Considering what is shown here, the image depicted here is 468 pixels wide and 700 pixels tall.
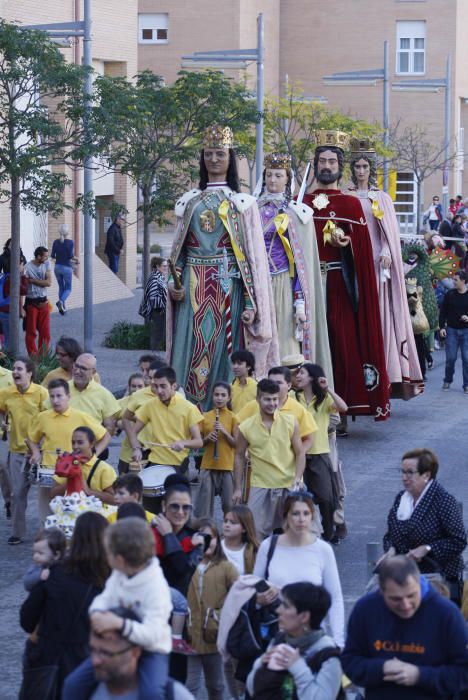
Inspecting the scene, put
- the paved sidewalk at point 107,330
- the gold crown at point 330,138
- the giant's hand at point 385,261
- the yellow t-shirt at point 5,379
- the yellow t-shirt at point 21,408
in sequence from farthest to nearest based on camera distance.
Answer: the paved sidewalk at point 107,330
the giant's hand at point 385,261
the gold crown at point 330,138
the yellow t-shirt at point 5,379
the yellow t-shirt at point 21,408

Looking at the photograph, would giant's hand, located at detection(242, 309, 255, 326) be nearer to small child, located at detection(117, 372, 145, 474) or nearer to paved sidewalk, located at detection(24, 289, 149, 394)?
small child, located at detection(117, 372, 145, 474)

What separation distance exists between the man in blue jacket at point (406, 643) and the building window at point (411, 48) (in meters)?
54.1

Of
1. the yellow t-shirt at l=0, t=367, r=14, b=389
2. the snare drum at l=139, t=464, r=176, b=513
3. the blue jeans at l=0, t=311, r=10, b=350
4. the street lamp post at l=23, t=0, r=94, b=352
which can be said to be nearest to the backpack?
the blue jeans at l=0, t=311, r=10, b=350

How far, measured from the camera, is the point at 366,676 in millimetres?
6023

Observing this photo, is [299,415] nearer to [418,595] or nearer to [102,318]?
[418,595]

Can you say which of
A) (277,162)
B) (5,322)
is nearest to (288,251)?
(277,162)

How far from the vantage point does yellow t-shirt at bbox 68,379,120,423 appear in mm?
11039

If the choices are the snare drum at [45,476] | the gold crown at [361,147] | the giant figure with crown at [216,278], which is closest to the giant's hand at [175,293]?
the giant figure with crown at [216,278]

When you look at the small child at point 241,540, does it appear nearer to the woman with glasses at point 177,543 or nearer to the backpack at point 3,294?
the woman with glasses at point 177,543

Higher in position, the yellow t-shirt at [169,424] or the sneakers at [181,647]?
the yellow t-shirt at [169,424]

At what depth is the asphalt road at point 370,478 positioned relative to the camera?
9.55 m

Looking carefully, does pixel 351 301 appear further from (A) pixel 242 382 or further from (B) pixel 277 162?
(A) pixel 242 382

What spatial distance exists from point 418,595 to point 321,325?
899 centimetres

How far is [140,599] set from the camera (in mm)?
5477
